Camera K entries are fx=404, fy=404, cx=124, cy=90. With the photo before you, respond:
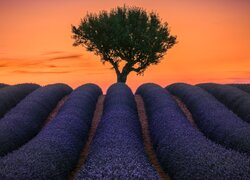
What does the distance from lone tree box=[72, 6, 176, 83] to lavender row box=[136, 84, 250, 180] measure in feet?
61.8

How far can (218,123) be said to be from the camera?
1316 cm

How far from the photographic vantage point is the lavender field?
7.83m

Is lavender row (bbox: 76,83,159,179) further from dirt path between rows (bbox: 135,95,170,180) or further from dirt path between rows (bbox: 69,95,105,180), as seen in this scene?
dirt path between rows (bbox: 69,95,105,180)

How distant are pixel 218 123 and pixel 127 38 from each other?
64.9ft

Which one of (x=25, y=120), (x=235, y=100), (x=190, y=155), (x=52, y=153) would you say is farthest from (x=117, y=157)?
(x=235, y=100)

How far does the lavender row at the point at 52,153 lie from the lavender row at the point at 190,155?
7.93ft

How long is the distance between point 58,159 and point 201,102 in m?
9.63

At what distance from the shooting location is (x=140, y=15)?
33.7 meters

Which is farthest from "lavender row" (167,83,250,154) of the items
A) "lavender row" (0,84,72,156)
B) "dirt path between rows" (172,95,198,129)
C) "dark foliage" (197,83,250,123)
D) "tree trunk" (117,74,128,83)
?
"tree trunk" (117,74,128,83)

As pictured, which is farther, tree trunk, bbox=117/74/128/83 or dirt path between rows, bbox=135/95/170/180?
tree trunk, bbox=117/74/128/83

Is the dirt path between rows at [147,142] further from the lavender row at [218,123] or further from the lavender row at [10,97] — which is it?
the lavender row at [10,97]

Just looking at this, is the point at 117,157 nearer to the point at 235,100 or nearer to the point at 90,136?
the point at 90,136

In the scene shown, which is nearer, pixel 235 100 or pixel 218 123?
pixel 218 123

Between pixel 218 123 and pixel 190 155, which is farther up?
pixel 190 155
